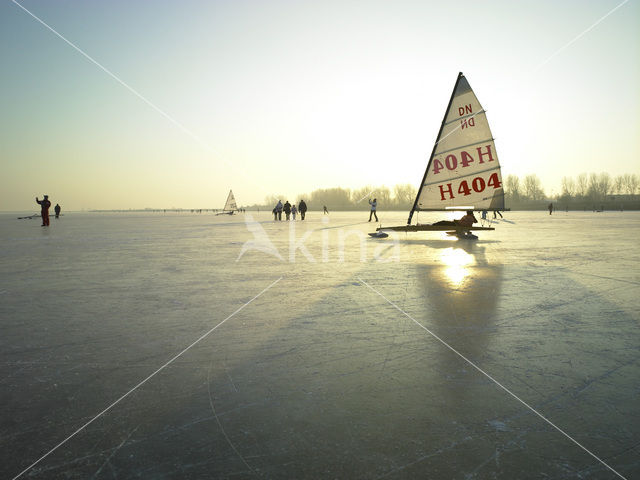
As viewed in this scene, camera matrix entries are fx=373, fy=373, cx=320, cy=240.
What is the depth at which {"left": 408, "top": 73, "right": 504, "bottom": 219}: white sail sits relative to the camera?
15500 mm

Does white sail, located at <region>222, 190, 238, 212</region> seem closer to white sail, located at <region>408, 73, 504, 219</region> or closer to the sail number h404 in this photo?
white sail, located at <region>408, 73, 504, 219</region>

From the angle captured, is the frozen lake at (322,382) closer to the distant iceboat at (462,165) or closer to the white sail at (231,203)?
the distant iceboat at (462,165)

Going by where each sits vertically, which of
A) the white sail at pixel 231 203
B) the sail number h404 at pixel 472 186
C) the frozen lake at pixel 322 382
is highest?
the white sail at pixel 231 203

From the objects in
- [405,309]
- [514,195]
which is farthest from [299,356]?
[514,195]

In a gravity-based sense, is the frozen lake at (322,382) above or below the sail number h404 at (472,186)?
below

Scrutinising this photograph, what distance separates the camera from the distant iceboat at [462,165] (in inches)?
610

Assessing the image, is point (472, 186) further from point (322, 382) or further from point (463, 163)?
point (322, 382)

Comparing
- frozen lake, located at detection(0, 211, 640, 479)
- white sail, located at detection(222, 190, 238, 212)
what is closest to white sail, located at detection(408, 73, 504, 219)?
frozen lake, located at detection(0, 211, 640, 479)

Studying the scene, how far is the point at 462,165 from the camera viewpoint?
1582 centimetres

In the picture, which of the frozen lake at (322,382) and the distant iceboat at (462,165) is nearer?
the frozen lake at (322,382)

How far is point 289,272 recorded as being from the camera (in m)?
8.39

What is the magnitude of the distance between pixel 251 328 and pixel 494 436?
2850mm

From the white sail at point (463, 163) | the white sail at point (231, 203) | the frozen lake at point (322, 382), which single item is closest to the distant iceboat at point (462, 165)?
the white sail at point (463, 163)

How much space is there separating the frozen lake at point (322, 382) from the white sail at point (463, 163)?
990 cm
